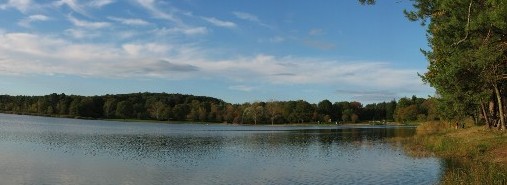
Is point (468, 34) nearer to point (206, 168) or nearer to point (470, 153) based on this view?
point (470, 153)

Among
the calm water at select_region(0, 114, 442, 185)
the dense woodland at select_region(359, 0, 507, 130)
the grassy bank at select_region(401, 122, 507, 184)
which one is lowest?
the calm water at select_region(0, 114, 442, 185)

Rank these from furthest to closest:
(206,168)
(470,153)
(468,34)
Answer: (470,153), (206,168), (468,34)

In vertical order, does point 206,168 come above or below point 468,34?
below

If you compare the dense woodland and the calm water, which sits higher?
the dense woodland

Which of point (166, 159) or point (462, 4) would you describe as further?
point (166, 159)

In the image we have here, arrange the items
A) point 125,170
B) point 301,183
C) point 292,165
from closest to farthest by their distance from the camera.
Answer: point 301,183 → point 125,170 → point 292,165

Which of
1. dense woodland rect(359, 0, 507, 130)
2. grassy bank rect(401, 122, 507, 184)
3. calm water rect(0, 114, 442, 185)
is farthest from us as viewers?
calm water rect(0, 114, 442, 185)

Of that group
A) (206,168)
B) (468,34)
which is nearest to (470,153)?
(468,34)

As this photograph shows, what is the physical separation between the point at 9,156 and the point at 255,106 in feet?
530

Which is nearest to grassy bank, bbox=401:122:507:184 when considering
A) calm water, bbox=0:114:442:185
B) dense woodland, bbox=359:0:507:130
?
calm water, bbox=0:114:442:185

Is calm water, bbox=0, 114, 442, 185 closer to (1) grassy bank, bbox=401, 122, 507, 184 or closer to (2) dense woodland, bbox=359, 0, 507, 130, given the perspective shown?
(1) grassy bank, bbox=401, 122, 507, 184

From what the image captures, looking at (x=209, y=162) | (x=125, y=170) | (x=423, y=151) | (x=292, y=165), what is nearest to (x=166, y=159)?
(x=209, y=162)

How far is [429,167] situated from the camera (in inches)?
1336

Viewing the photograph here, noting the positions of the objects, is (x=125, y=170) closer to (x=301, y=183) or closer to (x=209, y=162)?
(x=209, y=162)
